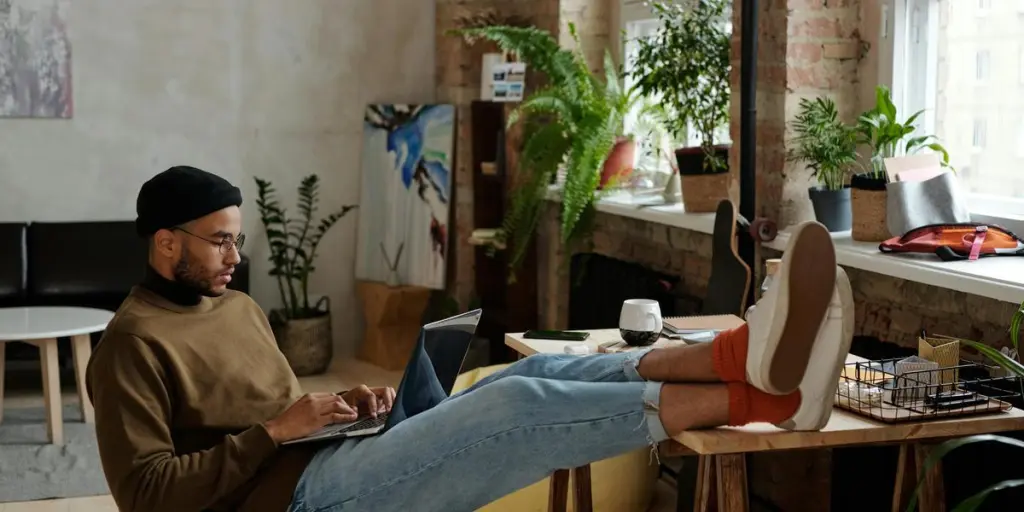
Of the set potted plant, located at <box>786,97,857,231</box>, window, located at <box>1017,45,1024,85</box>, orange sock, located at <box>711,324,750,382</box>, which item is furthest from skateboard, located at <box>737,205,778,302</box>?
orange sock, located at <box>711,324,750,382</box>

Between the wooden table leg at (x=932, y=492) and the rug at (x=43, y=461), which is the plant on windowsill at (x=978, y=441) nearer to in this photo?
the wooden table leg at (x=932, y=492)

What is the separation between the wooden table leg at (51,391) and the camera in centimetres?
462

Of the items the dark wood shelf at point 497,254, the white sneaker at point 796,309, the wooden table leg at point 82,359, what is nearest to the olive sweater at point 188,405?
the white sneaker at point 796,309

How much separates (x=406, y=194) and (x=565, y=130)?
142 centimetres

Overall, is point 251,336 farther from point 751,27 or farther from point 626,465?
point 751,27

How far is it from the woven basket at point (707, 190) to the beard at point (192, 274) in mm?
2269

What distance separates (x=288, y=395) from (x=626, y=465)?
1.42m

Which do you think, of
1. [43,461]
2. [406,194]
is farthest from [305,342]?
[43,461]

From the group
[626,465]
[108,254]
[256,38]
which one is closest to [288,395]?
[626,465]

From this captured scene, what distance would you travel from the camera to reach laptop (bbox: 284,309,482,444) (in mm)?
2352

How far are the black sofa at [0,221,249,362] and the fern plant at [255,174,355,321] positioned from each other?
26 cm

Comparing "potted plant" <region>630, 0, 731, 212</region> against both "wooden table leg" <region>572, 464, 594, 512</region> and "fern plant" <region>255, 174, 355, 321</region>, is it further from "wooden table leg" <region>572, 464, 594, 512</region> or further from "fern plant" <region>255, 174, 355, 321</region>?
"fern plant" <region>255, 174, 355, 321</region>

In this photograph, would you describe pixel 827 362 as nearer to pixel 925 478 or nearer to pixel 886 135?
pixel 925 478

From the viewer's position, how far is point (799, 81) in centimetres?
373
